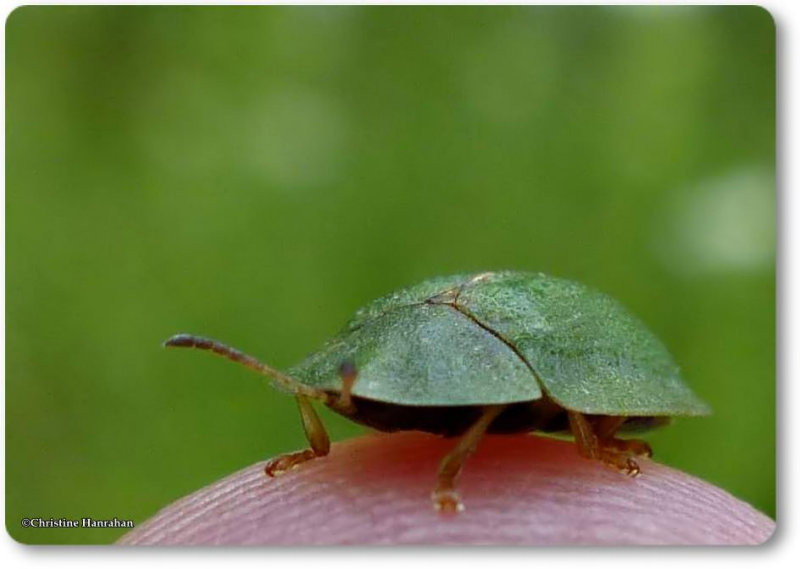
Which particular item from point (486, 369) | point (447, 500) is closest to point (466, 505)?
point (447, 500)

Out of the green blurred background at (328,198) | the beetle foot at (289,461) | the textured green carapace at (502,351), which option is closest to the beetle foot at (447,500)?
the textured green carapace at (502,351)

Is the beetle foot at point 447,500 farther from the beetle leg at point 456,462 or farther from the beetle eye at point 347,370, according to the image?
the beetle eye at point 347,370

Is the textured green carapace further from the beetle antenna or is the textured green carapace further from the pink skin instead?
the pink skin

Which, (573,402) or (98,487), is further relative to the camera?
(98,487)

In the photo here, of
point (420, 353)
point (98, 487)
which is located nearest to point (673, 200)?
point (420, 353)

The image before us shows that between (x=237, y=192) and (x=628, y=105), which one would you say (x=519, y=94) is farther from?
(x=237, y=192)

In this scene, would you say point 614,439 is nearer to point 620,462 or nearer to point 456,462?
point 620,462
